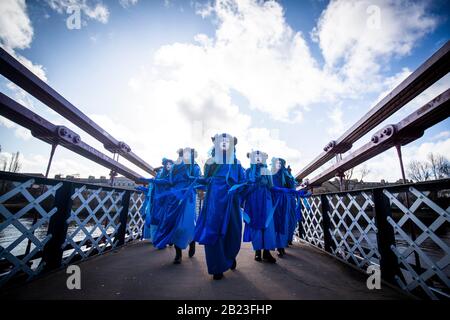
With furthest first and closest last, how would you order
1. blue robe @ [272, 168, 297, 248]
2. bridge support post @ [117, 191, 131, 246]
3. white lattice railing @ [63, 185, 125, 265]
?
bridge support post @ [117, 191, 131, 246]
blue robe @ [272, 168, 297, 248]
white lattice railing @ [63, 185, 125, 265]

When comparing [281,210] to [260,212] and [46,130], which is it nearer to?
[260,212]

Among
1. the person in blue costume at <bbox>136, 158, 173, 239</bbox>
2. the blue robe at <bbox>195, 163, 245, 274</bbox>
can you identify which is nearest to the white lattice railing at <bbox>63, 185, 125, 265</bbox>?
the person in blue costume at <bbox>136, 158, 173, 239</bbox>

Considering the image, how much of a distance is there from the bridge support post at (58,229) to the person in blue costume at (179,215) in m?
1.14

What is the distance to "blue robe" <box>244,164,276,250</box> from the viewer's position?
2.80 m

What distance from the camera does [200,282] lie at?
1.95m

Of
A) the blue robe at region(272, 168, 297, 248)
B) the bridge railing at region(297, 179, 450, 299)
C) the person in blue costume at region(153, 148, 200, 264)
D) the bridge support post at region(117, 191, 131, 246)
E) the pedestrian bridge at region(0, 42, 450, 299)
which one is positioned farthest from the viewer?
the bridge support post at region(117, 191, 131, 246)

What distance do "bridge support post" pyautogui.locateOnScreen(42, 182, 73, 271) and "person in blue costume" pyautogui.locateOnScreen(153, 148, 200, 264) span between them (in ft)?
3.73

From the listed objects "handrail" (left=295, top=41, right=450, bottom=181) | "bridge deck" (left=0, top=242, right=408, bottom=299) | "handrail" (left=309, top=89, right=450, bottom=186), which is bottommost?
"bridge deck" (left=0, top=242, right=408, bottom=299)

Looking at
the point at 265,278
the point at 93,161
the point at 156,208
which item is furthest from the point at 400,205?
the point at 93,161

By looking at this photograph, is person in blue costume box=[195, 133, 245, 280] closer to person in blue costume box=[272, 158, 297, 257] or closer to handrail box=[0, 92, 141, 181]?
person in blue costume box=[272, 158, 297, 257]

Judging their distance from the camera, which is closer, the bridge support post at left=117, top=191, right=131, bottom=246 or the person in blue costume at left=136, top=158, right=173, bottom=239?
the person in blue costume at left=136, top=158, right=173, bottom=239

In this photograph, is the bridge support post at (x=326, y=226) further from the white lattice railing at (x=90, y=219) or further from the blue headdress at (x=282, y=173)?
the white lattice railing at (x=90, y=219)

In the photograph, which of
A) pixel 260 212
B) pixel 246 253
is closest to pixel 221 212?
pixel 260 212
